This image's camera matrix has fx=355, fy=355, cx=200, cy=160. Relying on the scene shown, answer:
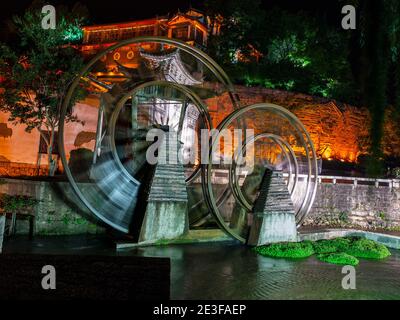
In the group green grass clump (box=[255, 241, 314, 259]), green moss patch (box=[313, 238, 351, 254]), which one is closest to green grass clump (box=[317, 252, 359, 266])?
green grass clump (box=[255, 241, 314, 259])

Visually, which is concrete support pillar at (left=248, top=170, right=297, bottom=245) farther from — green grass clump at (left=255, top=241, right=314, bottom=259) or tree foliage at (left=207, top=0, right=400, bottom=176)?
tree foliage at (left=207, top=0, right=400, bottom=176)

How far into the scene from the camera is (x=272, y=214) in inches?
450

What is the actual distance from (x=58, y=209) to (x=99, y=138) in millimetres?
→ 3119

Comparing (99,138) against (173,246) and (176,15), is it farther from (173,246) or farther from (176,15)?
(176,15)

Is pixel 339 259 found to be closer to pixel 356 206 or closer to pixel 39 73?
pixel 356 206

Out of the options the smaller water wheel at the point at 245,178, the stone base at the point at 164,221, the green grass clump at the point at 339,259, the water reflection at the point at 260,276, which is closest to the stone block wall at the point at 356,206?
the smaller water wheel at the point at 245,178

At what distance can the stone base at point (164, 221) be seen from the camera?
10742 mm

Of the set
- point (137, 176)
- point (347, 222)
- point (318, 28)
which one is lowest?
point (347, 222)

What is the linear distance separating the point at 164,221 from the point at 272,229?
3.52 m

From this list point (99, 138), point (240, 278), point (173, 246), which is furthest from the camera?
point (99, 138)

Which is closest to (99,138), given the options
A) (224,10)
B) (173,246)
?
(173,246)

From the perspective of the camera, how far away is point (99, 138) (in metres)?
14.0

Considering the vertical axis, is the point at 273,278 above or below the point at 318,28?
below

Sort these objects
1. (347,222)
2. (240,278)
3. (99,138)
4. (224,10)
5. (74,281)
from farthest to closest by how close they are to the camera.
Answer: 1. (224,10)
2. (347,222)
3. (99,138)
4. (240,278)
5. (74,281)
